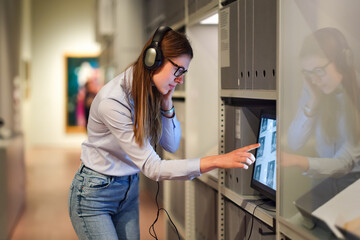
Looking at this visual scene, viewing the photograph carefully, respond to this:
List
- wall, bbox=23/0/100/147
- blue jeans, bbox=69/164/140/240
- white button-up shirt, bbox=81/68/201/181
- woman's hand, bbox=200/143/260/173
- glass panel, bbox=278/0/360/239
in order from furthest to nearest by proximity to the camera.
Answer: wall, bbox=23/0/100/147, blue jeans, bbox=69/164/140/240, white button-up shirt, bbox=81/68/201/181, woman's hand, bbox=200/143/260/173, glass panel, bbox=278/0/360/239

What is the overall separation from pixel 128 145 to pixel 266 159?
59 centimetres

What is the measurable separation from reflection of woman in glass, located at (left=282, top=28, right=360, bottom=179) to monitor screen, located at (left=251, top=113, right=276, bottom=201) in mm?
294

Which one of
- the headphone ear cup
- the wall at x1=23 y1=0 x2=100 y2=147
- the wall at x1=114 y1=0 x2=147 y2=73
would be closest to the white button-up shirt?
the headphone ear cup

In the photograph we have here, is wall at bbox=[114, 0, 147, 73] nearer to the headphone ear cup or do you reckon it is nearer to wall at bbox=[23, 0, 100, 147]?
the headphone ear cup

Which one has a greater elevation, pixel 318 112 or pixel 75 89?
pixel 75 89

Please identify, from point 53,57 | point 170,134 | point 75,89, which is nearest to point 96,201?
point 170,134

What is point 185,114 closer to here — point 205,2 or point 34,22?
point 205,2

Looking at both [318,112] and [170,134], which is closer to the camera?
[318,112]

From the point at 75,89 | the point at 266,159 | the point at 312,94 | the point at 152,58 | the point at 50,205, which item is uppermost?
the point at 75,89

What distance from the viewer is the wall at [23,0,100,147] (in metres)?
11.5

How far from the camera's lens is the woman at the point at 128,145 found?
1783mm

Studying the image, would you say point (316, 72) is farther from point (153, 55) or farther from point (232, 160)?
point (153, 55)

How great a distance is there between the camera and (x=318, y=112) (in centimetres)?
159

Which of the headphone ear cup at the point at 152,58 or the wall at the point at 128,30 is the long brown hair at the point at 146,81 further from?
the wall at the point at 128,30
